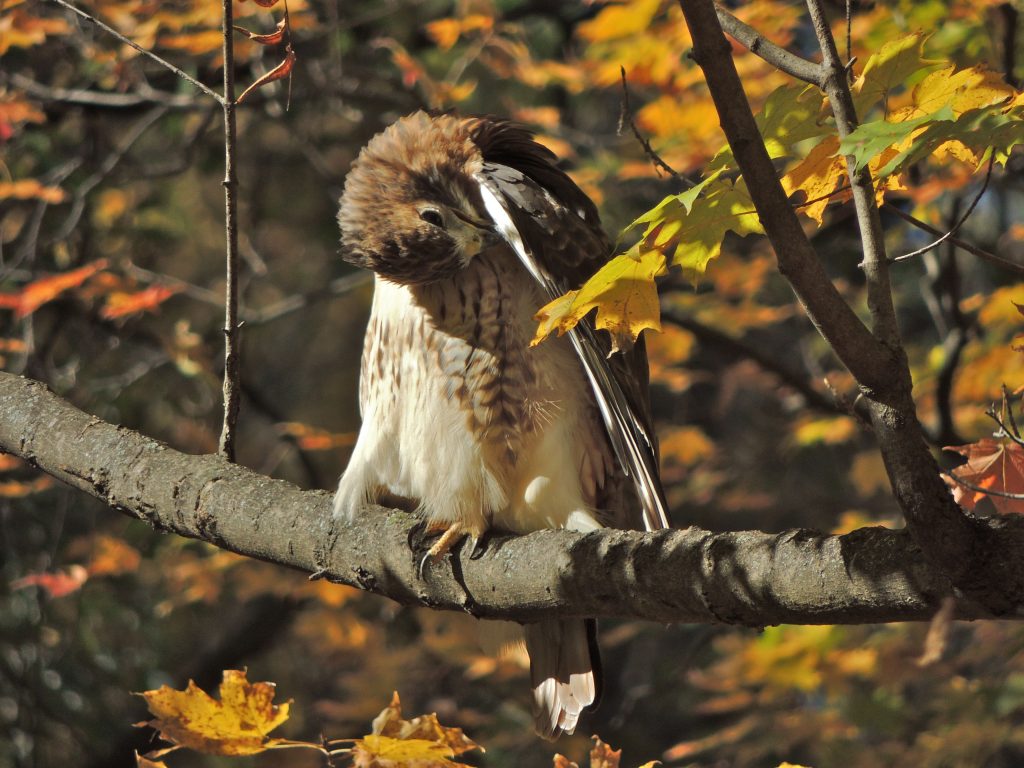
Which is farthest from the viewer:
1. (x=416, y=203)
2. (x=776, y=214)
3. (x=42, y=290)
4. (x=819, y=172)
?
(x=42, y=290)

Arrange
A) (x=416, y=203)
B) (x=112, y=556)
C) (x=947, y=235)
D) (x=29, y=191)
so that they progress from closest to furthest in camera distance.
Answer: (x=947, y=235)
(x=416, y=203)
(x=29, y=191)
(x=112, y=556)

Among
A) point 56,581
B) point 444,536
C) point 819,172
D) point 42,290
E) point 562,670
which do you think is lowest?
point 56,581

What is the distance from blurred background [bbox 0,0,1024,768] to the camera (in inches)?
159

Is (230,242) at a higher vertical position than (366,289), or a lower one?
higher

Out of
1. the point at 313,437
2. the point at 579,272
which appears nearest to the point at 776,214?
the point at 579,272

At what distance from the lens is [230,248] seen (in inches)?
81.2

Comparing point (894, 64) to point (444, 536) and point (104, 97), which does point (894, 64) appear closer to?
point (444, 536)

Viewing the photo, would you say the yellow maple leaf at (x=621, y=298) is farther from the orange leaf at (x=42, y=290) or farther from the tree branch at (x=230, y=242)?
the orange leaf at (x=42, y=290)

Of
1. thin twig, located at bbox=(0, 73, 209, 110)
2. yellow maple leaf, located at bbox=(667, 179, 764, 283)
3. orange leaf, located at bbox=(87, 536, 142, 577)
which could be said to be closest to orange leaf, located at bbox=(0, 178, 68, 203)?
thin twig, located at bbox=(0, 73, 209, 110)

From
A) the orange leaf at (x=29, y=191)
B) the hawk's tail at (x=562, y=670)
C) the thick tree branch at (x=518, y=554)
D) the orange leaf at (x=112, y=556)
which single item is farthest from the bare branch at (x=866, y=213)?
the orange leaf at (x=112, y=556)

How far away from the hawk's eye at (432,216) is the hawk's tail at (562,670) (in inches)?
41.1

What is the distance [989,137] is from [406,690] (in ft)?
15.9

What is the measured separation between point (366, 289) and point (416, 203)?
177 inches

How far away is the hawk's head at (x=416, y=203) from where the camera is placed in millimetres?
2746
